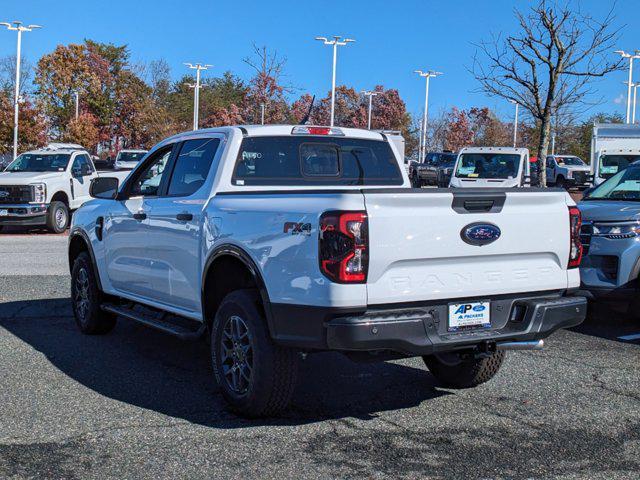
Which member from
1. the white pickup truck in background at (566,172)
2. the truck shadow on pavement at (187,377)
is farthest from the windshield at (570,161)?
the truck shadow on pavement at (187,377)

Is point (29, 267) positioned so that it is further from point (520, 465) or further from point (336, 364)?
point (520, 465)

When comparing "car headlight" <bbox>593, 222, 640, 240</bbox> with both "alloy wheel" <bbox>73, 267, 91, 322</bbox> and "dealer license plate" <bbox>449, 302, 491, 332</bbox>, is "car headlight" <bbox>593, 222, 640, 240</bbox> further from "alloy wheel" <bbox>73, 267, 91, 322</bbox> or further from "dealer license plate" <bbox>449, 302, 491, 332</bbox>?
"alloy wheel" <bbox>73, 267, 91, 322</bbox>

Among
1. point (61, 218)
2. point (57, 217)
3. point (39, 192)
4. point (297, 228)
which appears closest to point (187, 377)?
point (297, 228)

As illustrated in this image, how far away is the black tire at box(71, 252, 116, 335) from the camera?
25.0ft

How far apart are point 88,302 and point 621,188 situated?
19.7ft

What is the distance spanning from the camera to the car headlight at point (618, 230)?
26.7 feet

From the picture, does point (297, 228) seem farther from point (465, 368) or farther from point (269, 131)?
point (465, 368)

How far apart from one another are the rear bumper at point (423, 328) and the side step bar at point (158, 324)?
1.15 meters

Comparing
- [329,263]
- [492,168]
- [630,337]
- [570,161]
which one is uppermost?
[570,161]

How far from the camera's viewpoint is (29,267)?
12789 millimetres

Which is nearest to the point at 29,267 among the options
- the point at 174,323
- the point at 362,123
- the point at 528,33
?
the point at 174,323

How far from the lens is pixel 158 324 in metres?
6.21

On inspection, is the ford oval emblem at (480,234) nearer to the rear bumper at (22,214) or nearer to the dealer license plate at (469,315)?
the dealer license plate at (469,315)

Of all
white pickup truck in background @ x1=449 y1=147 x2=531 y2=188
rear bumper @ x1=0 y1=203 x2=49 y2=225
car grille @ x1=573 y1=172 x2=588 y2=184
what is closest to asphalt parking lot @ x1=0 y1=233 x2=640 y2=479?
rear bumper @ x1=0 y1=203 x2=49 y2=225
